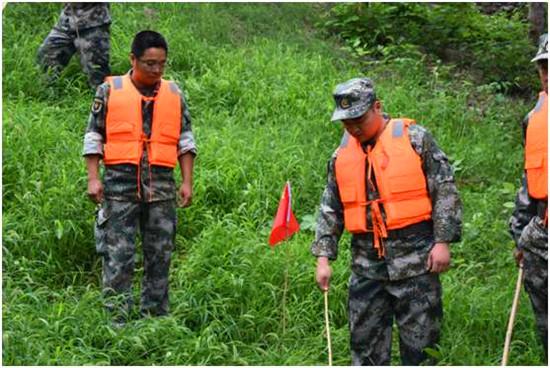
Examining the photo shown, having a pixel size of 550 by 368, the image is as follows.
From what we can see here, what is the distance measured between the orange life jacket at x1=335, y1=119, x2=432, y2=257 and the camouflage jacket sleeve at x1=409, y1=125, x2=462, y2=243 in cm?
3

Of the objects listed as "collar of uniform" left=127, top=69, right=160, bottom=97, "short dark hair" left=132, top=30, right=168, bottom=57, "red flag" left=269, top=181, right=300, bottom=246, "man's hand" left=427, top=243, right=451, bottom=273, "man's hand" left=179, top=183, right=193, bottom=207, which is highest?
"short dark hair" left=132, top=30, right=168, bottom=57

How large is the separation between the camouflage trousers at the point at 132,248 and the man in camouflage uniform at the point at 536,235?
2050 mm

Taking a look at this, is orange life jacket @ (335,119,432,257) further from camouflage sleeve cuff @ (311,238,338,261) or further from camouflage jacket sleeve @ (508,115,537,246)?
camouflage jacket sleeve @ (508,115,537,246)

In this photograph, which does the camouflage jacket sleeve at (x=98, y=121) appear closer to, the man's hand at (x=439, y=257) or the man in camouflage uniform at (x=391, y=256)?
the man in camouflage uniform at (x=391, y=256)

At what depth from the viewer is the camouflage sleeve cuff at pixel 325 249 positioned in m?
4.77

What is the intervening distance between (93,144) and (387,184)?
6.02 feet

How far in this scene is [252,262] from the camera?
6195 millimetres

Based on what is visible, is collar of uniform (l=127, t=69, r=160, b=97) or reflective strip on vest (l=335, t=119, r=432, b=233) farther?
collar of uniform (l=127, t=69, r=160, b=97)

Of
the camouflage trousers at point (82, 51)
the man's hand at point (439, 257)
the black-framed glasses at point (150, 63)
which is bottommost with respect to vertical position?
the man's hand at point (439, 257)

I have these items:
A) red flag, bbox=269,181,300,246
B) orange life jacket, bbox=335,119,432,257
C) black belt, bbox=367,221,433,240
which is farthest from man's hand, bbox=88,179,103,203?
black belt, bbox=367,221,433,240

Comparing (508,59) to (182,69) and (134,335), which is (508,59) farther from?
(134,335)

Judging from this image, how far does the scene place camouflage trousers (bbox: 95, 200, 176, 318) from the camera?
18.3ft

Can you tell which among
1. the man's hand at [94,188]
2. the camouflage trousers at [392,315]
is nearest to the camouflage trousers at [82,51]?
the man's hand at [94,188]

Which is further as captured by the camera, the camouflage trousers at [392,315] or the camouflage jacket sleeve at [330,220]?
the camouflage jacket sleeve at [330,220]
